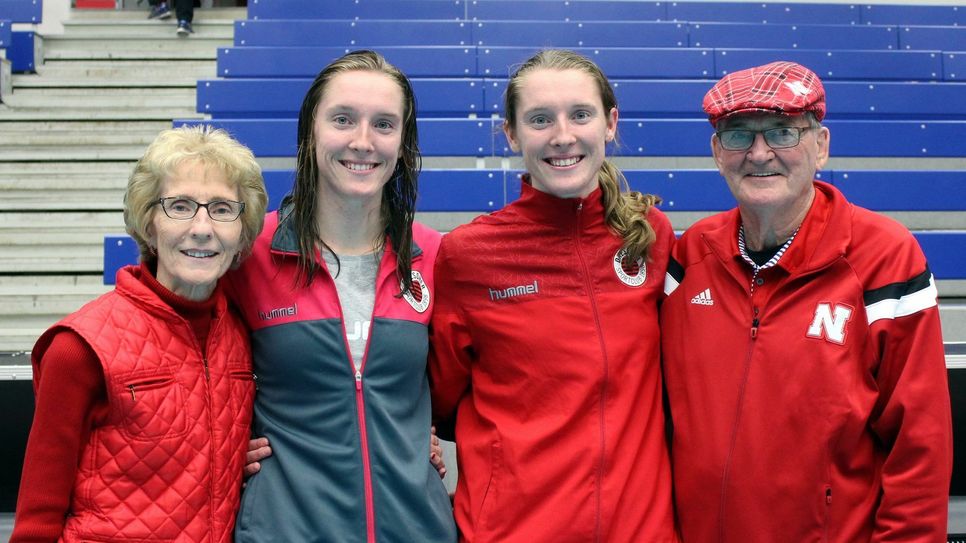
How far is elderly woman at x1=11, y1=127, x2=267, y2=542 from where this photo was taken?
132cm

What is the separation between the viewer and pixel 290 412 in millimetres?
1510

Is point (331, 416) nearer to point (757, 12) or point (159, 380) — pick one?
point (159, 380)

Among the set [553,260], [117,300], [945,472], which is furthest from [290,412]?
[945,472]

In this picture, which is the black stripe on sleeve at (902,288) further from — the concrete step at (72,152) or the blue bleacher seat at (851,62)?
the concrete step at (72,152)

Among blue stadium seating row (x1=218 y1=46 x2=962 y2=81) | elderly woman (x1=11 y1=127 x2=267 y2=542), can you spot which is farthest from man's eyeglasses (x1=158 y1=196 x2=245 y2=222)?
blue stadium seating row (x1=218 y1=46 x2=962 y2=81)

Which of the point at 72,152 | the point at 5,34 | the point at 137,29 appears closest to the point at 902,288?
the point at 72,152

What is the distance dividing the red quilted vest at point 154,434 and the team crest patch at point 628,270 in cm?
78

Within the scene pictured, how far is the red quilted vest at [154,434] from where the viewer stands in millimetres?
1329

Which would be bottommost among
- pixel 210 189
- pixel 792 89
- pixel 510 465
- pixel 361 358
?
pixel 510 465

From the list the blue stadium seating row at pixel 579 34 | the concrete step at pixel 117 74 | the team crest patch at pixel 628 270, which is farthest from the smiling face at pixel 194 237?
the concrete step at pixel 117 74

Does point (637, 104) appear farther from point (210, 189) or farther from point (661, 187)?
point (210, 189)

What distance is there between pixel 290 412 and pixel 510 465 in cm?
42

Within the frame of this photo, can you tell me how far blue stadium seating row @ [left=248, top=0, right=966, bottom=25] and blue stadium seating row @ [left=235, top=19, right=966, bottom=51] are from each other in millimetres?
364

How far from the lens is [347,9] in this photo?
5953mm
